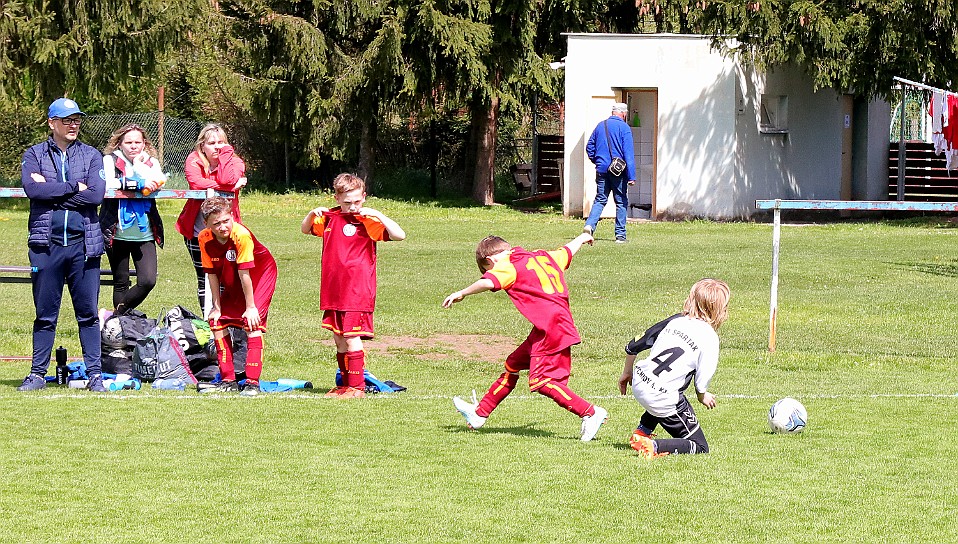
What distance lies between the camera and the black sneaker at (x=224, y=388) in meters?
9.76

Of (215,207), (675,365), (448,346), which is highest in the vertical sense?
(215,207)

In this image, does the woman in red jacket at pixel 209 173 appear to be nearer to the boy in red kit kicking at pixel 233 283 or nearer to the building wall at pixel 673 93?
the boy in red kit kicking at pixel 233 283

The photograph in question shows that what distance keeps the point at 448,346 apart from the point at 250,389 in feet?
10.3

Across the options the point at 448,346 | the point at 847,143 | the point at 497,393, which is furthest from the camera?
the point at 847,143

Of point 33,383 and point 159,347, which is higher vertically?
point 159,347

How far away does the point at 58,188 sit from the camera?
9.36m

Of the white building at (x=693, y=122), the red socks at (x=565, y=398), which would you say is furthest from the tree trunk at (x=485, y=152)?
the red socks at (x=565, y=398)

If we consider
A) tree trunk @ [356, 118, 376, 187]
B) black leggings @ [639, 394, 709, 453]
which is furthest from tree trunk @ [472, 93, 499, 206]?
black leggings @ [639, 394, 709, 453]

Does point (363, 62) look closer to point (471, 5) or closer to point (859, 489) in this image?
point (471, 5)

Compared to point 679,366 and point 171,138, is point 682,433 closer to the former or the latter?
point 679,366

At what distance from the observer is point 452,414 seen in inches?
351

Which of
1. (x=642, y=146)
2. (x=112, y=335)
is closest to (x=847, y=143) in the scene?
(x=642, y=146)

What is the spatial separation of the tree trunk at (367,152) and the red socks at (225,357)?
23269 millimetres

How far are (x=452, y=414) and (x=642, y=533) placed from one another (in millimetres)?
3176
